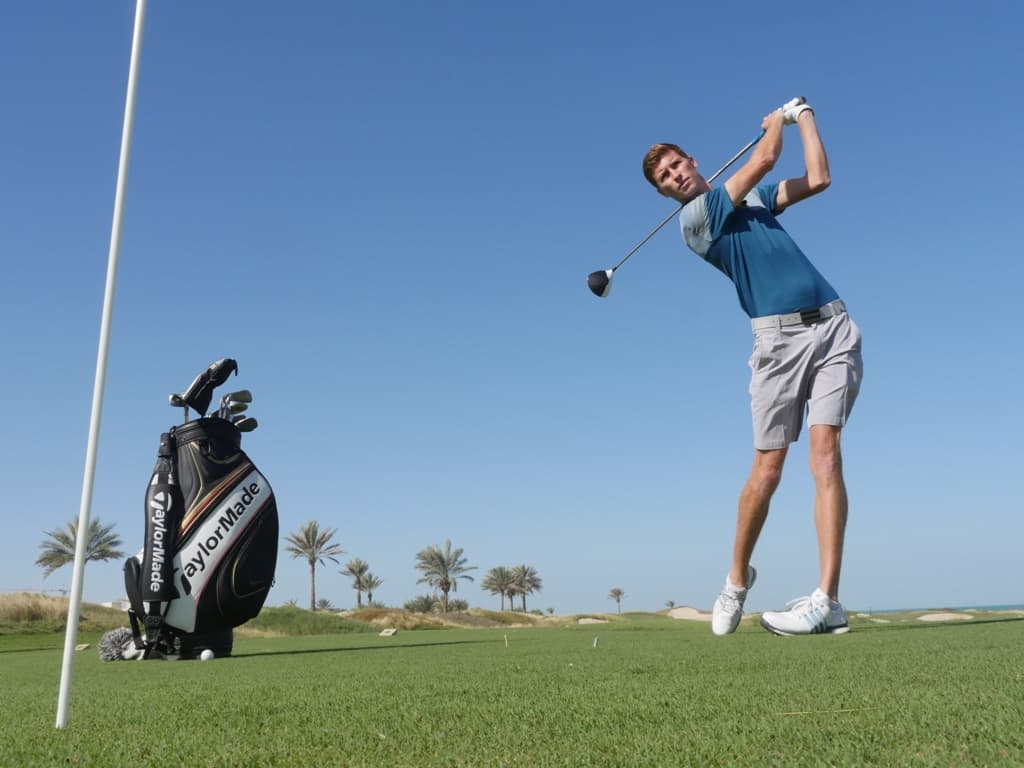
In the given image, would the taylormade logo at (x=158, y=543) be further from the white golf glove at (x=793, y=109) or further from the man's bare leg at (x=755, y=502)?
the white golf glove at (x=793, y=109)

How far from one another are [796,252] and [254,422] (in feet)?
15.3

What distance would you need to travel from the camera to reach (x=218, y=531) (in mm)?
6191

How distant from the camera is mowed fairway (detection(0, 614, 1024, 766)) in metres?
1.59

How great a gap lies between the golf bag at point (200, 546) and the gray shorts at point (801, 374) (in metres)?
4.01

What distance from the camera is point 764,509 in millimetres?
4773

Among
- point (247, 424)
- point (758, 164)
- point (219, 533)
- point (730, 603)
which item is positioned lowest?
point (730, 603)

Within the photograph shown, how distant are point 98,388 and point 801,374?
3732 mm

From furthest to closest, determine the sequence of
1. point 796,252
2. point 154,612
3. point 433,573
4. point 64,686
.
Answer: point 433,573 → point 154,612 → point 796,252 → point 64,686

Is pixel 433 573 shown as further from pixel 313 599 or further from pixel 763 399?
pixel 763 399

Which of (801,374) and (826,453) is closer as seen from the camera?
(826,453)

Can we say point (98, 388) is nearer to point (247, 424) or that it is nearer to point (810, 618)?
point (810, 618)

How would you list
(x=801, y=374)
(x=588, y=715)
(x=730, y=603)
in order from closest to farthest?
1. (x=588, y=715)
2. (x=801, y=374)
3. (x=730, y=603)

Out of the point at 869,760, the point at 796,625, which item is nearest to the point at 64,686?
the point at 869,760

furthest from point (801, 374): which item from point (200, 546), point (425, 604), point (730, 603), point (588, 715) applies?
point (425, 604)
